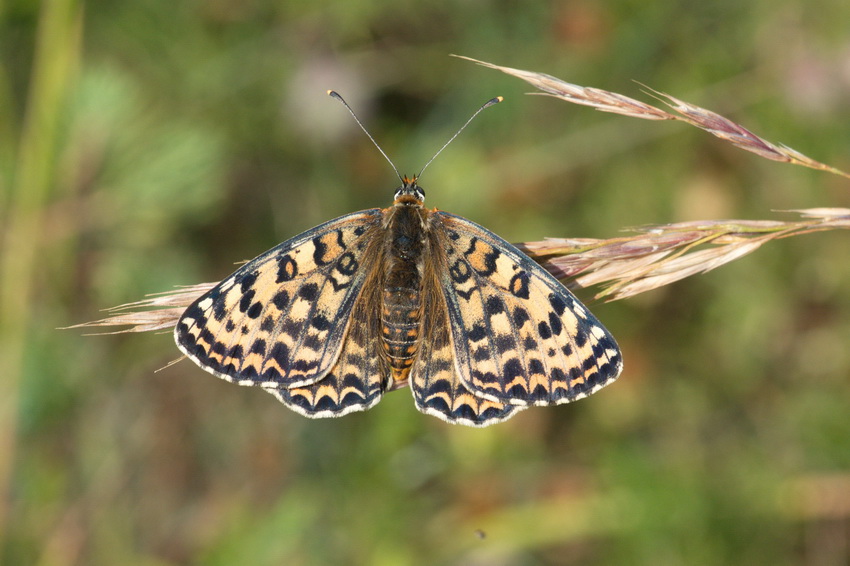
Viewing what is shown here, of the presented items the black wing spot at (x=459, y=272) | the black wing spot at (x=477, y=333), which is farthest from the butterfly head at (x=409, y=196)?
the black wing spot at (x=477, y=333)

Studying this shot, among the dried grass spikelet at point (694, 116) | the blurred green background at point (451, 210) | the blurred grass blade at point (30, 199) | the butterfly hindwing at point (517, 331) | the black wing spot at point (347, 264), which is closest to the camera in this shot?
the dried grass spikelet at point (694, 116)

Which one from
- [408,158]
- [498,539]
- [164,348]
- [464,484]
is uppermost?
[408,158]

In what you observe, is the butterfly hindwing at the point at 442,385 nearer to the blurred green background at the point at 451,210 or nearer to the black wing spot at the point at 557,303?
the black wing spot at the point at 557,303

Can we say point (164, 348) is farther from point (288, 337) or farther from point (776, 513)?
point (776, 513)

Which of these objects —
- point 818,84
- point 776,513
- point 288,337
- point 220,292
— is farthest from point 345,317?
point 818,84

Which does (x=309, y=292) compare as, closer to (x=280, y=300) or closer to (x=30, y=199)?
(x=280, y=300)

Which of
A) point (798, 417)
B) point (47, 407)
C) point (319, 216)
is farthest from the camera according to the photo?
point (319, 216)

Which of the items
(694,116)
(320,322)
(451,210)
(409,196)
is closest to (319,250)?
(320,322)
